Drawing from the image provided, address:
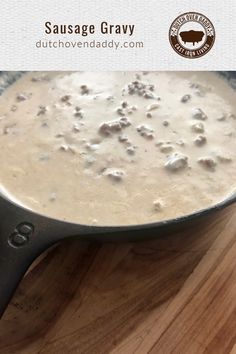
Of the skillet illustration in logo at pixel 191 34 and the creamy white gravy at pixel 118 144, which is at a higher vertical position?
the skillet illustration in logo at pixel 191 34

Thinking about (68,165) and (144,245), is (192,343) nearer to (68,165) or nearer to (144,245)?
(144,245)

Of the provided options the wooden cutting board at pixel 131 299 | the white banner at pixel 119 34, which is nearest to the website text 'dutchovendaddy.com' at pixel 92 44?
the white banner at pixel 119 34

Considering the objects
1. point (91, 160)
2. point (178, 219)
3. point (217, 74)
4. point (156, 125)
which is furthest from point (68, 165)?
point (217, 74)

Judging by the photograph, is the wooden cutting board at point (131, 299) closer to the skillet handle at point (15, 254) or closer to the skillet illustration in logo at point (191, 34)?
the skillet handle at point (15, 254)

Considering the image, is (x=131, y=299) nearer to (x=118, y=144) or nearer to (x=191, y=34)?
(x=118, y=144)

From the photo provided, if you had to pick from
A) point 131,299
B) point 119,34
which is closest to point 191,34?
point 119,34

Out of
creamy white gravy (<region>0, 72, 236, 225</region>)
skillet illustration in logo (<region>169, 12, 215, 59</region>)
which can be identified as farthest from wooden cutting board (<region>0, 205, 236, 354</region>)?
skillet illustration in logo (<region>169, 12, 215, 59</region>)
